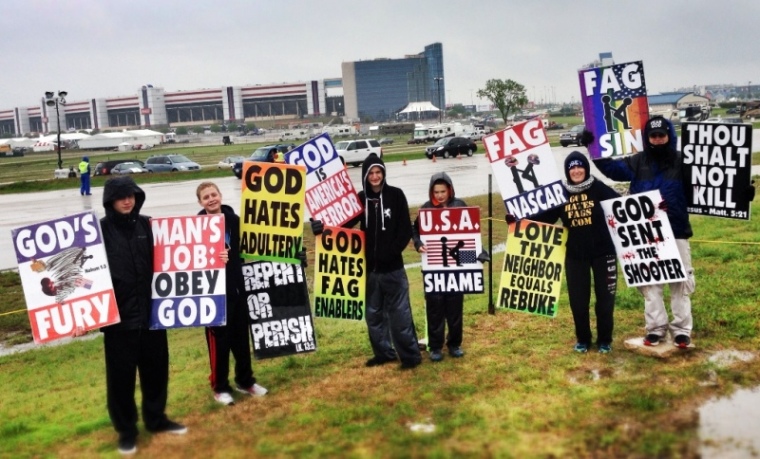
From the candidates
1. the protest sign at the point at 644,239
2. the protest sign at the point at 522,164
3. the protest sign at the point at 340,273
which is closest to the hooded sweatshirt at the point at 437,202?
the protest sign at the point at 522,164

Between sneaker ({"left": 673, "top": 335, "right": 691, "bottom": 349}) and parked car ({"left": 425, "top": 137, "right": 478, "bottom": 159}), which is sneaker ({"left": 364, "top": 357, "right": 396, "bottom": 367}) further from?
parked car ({"left": 425, "top": 137, "right": 478, "bottom": 159})

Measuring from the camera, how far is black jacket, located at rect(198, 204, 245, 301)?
6.88 metres

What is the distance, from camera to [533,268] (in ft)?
26.3

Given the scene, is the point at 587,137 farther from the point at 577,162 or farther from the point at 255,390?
the point at 255,390

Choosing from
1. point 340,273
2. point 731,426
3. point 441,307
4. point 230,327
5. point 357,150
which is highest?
point 357,150

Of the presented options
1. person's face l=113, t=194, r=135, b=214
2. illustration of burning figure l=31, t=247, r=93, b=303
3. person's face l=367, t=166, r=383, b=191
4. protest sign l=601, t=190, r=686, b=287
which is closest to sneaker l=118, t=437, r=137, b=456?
illustration of burning figure l=31, t=247, r=93, b=303

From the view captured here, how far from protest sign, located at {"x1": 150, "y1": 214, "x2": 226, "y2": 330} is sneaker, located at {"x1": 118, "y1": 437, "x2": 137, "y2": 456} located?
93 centimetres

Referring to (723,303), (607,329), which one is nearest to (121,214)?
(607,329)

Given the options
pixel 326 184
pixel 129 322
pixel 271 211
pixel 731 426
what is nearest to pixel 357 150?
pixel 326 184

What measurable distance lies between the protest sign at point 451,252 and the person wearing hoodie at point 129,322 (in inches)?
111

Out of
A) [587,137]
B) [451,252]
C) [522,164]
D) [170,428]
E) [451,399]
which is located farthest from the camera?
[522,164]

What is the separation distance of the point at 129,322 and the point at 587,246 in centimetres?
432

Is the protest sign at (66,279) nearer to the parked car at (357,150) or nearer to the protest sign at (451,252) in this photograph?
the protest sign at (451,252)

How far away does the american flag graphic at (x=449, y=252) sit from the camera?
7840 mm
